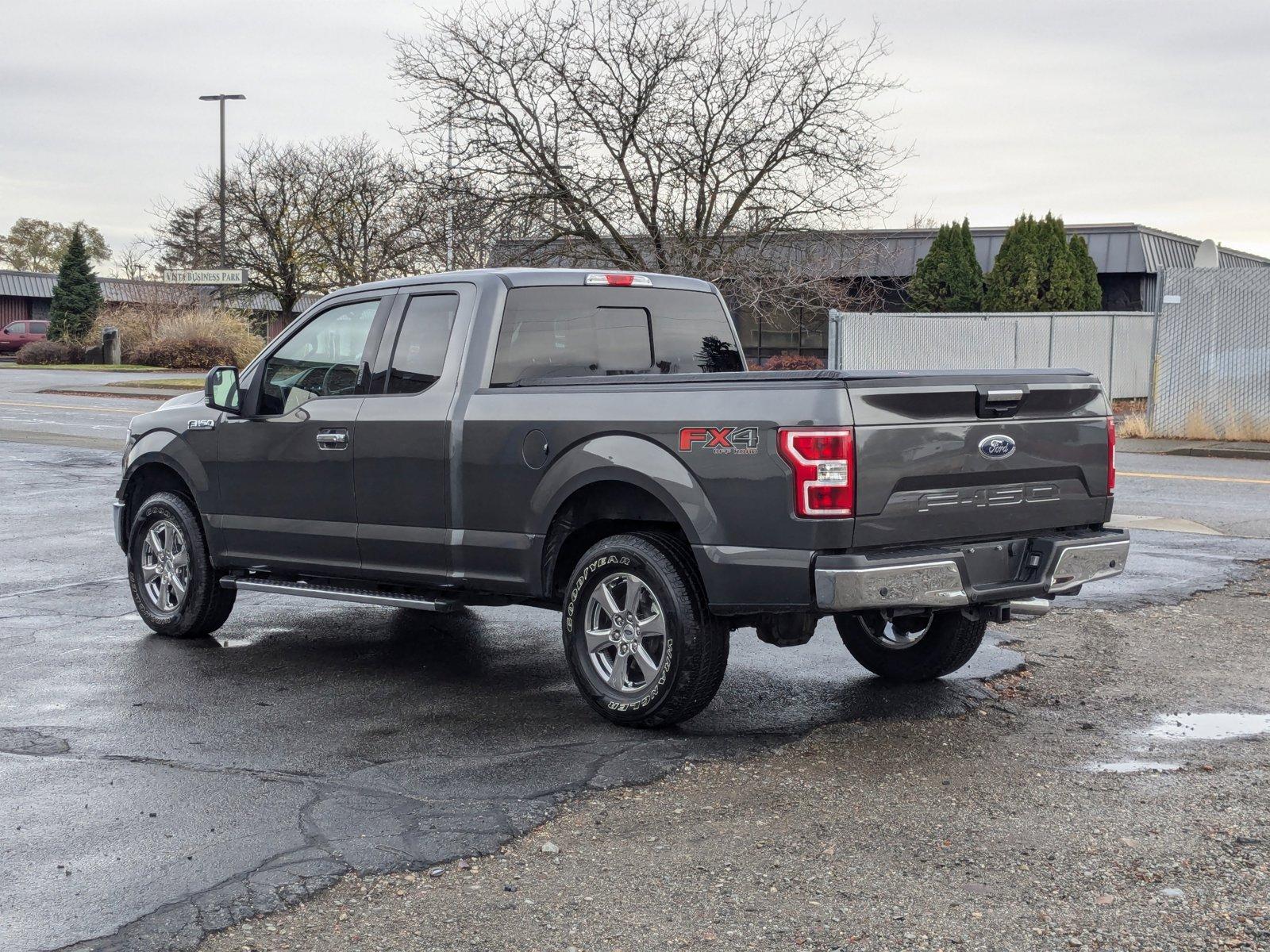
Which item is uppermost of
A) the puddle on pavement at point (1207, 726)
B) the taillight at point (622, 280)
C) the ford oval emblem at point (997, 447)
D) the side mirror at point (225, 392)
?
the taillight at point (622, 280)

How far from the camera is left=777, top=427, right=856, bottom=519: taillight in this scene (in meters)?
5.26

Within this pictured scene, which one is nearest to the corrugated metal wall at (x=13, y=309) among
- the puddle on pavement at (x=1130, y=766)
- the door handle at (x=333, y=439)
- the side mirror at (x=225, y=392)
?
the side mirror at (x=225, y=392)

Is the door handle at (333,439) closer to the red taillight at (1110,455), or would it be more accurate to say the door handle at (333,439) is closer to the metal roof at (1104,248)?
the red taillight at (1110,455)

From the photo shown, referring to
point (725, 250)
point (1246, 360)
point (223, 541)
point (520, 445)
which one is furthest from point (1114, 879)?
point (725, 250)

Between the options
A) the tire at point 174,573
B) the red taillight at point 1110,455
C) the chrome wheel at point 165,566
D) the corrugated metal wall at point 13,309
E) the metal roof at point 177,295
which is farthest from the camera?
the corrugated metal wall at point 13,309

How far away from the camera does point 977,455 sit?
5668 millimetres

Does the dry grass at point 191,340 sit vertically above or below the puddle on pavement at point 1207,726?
above

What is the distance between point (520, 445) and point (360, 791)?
1781 mm

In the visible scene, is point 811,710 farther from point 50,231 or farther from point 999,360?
point 50,231

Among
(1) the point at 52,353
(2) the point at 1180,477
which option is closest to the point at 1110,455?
(2) the point at 1180,477

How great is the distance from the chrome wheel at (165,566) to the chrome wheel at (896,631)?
3825 millimetres

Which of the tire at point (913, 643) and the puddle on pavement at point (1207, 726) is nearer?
the puddle on pavement at point (1207, 726)

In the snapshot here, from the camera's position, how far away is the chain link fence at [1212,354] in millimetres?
21500

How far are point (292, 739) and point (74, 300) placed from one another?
55.1 m
